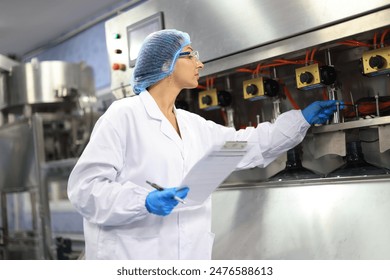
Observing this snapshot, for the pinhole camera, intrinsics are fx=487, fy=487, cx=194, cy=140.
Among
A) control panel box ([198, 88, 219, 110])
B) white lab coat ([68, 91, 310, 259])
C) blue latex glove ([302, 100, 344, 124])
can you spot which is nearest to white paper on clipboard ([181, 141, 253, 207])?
white lab coat ([68, 91, 310, 259])

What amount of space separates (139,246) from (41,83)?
1899 millimetres

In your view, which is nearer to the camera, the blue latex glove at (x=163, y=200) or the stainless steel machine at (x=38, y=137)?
the blue latex glove at (x=163, y=200)

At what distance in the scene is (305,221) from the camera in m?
1.27

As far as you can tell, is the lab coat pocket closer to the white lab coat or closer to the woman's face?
the white lab coat

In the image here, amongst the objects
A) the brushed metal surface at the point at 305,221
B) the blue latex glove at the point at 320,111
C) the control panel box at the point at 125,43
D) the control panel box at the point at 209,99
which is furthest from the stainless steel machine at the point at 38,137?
the blue latex glove at the point at 320,111

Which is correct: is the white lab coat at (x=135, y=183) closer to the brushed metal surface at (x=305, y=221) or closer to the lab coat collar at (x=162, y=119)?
the lab coat collar at (x=162, y=119)

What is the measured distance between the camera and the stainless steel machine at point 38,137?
9.04ft

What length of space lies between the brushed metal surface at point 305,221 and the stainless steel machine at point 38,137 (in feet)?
4.89

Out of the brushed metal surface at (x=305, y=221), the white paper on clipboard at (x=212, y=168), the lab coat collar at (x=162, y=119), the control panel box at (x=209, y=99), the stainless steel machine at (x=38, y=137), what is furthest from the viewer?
the stainless steel machine at (x=38, y=137)

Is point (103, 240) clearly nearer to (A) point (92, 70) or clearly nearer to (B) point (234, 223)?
(B) point (234, 223)

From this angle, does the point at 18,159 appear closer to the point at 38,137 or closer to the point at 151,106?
the point at 38,137

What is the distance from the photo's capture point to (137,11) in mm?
1656

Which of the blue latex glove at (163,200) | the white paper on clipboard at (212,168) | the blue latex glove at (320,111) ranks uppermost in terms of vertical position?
the blue latex glove at (320,111)

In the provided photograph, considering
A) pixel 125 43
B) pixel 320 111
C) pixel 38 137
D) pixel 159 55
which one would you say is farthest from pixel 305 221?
pixel 38 137
